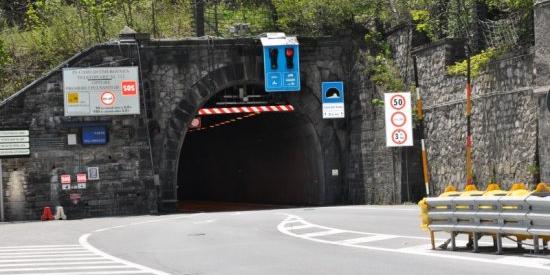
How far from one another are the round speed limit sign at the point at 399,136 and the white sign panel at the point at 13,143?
43.7 feet

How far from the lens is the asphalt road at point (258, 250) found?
13492 mm

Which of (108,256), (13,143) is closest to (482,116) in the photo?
(108,256)

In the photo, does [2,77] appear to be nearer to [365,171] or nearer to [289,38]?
[289,38]

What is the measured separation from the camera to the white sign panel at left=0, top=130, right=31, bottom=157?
113 feet

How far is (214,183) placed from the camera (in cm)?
5309

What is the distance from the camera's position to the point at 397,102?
3241 cm

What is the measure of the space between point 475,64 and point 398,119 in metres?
4.63

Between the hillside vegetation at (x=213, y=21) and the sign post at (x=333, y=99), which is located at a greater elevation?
the hillside vegetation at (x=213, y=21)

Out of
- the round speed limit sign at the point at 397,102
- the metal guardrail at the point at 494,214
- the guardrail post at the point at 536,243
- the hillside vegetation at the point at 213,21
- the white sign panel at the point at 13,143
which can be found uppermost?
the hillside vegetation at the point at 213,21

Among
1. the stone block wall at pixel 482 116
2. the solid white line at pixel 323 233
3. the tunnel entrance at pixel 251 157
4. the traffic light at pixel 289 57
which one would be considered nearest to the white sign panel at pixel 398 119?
the stone block wall at pixel 482 116

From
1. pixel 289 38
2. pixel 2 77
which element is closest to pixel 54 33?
pixel 2 77

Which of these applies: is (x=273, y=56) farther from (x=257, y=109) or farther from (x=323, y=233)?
(x=323, y=233)

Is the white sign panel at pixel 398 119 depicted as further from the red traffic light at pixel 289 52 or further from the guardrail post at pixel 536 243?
the guardrail post at pixel 536 243

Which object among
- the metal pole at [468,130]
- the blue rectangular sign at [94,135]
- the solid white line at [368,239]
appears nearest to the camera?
the solid white line at [368,239]
